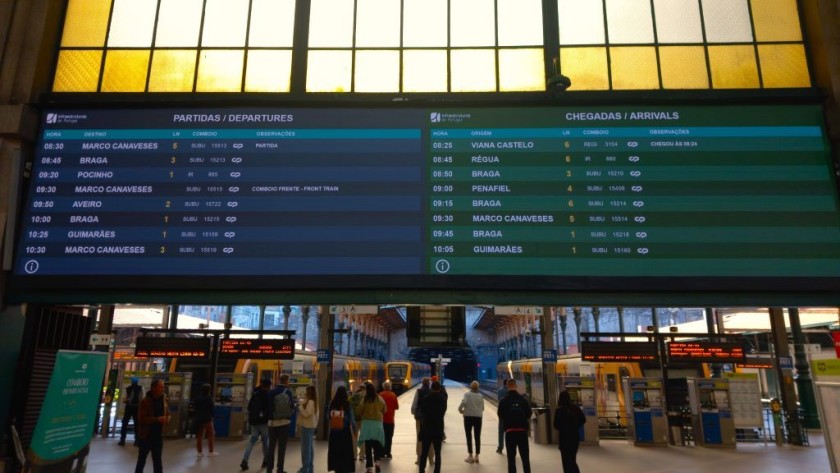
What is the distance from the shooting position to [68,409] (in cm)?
510

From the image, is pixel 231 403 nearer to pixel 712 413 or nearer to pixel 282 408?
pixel 282 408

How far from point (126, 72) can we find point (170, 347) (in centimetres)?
1212

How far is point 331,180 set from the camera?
4793 mm

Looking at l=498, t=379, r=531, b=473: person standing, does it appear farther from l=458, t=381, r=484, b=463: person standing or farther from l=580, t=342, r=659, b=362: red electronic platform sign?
l=580, t=342, r=659, b=362: red electronic platform sign

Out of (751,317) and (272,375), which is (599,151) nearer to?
(272,375)

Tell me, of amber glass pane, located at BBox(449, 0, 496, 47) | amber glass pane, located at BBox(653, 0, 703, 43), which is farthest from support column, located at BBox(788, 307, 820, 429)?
amber glass pane, located at BBox(449, 0, 496, 47)

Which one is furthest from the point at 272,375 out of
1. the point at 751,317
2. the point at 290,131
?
the point at 751,317

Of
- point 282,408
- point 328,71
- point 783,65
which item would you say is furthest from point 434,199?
point 282,408

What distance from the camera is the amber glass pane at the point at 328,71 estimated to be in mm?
5234

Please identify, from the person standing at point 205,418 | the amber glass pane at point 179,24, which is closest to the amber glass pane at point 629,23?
the amber glass pane at point 179,24

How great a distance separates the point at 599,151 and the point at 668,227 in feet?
3.06

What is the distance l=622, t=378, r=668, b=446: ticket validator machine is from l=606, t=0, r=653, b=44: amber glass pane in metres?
13.1

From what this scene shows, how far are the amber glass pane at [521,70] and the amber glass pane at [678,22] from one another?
1.22 meters

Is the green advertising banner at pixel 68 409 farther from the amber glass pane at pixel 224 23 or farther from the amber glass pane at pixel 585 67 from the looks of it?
the amber glass pane at pixel 585 67
